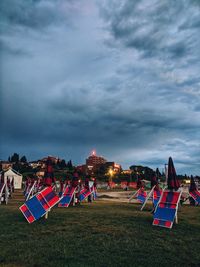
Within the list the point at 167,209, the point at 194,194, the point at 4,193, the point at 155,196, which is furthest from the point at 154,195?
the point at 4,193

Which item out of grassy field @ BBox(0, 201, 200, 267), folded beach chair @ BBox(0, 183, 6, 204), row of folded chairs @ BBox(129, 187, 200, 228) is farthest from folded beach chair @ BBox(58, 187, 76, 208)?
row of folded chairs @ BBox(129, 187, 200, 228)

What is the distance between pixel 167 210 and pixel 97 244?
469 centimetres

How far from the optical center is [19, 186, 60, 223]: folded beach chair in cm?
1044

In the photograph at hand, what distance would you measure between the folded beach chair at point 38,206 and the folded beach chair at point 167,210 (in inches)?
177

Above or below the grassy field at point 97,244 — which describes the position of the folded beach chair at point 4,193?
above

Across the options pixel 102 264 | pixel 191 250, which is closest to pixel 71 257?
pixel 102 264

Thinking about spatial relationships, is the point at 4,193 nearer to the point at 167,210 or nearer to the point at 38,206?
the point at 38,206

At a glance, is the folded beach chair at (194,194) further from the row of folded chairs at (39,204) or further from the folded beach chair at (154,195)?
the row of folded chairs at (39,204)

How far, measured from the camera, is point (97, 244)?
6.88 meters

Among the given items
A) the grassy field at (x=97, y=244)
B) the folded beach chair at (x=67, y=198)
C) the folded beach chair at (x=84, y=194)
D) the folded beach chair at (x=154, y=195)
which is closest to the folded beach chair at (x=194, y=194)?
the folded beach chair at (x=154, y=195)

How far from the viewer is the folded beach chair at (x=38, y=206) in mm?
10438

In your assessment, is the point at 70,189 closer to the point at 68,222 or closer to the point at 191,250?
the point at 68,222

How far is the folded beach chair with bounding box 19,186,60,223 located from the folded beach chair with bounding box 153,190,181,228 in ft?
14.8

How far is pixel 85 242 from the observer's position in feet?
23.1
